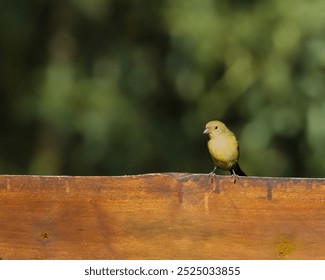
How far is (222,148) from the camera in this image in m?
3.93

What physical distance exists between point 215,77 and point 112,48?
3.67 ft

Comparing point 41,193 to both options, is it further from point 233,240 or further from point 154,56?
point 154,56

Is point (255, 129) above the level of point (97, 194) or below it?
above

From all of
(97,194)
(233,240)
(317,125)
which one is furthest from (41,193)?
(317,125)

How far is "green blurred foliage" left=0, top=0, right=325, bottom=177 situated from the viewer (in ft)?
20.6

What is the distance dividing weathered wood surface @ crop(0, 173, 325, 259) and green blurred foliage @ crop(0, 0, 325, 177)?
152 inches

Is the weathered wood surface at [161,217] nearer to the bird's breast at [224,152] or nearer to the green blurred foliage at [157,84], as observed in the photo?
the bird's breast at [224,152]

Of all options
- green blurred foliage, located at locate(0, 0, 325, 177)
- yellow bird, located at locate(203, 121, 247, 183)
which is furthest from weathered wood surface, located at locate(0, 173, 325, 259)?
green blurred foliage, located at locate(0, 0, 325, 177)

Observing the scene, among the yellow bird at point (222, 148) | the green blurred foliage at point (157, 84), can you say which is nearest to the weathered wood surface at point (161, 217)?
the yellow bird at point (222, 148)

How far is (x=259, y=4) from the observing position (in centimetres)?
654

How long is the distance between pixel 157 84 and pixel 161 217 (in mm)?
5526

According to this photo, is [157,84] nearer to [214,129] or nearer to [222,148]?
[214,129]

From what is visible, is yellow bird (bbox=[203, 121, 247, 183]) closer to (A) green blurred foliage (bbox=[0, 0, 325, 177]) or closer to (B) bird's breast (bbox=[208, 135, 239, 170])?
(B) bird's breast (bbox=[208, 135, 239, 170])

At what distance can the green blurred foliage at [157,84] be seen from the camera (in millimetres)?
6285
